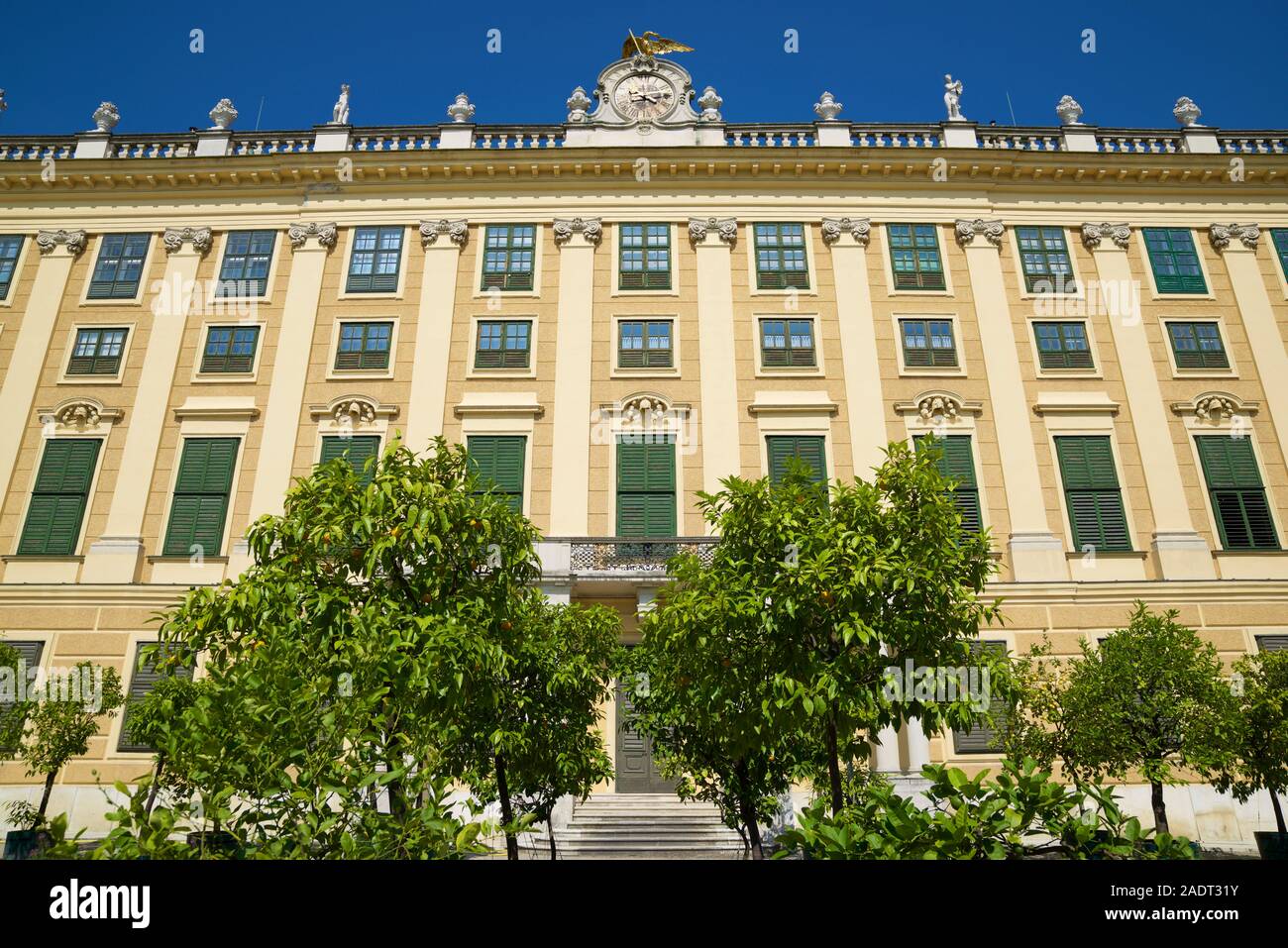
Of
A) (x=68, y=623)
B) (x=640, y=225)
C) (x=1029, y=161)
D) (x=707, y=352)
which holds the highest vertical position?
(x=1029, y=161)

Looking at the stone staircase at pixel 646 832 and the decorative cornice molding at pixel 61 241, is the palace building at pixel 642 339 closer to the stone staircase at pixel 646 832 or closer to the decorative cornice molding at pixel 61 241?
the decorative cornice molding at pixel 61 241

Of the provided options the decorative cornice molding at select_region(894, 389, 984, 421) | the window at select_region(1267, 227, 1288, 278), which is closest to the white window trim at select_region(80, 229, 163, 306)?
the decorative cornice molding at select_region(894, 389, 984, 421)

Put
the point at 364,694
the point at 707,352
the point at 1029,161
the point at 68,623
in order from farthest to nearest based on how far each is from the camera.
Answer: the point at 1029,161 < the point at 707,352 < the point at 68,623 < the point at 364,694

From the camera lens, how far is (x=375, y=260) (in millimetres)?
23297

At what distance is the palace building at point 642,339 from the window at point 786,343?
0.28 feet

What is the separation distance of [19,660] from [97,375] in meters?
8.58

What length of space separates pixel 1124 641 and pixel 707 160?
16729 mm

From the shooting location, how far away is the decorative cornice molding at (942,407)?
2128 centimetres

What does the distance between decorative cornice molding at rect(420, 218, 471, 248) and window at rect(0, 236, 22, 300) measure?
39.9 ft

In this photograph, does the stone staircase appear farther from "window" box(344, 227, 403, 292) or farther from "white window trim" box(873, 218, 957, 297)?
"window" box(344, 227, 403, 292)

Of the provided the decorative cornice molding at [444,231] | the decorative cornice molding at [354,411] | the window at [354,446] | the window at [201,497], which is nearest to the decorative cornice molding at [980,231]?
the decorative cornice molding at [444,231]

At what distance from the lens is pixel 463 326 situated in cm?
2245
